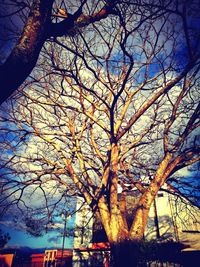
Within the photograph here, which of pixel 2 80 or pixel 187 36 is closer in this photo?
pixel 2 80

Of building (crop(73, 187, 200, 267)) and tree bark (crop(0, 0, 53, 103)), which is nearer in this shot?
tree bark (crop(0, 0, 53, 103))

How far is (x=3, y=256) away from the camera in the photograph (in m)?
15.4

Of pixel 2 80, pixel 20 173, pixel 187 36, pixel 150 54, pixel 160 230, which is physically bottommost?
pixel 160 230

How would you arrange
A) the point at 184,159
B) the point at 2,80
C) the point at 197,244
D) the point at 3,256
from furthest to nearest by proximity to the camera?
the point at 3,256
the point at 197,244
the point at 184,159
the point at 2,80

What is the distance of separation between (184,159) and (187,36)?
12.6 feet

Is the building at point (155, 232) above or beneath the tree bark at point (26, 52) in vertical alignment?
beneath

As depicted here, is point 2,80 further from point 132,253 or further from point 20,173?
point 20,173

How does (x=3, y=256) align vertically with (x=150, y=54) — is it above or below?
below

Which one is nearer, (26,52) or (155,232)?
(26,52)

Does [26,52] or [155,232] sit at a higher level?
[26,52]

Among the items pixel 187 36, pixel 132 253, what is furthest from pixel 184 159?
pixel 187 36

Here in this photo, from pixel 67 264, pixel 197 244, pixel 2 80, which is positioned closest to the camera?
pixel 2 80

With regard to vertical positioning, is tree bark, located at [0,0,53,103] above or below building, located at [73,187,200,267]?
above

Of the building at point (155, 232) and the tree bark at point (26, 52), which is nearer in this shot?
the tree bark at point (26, 52)
